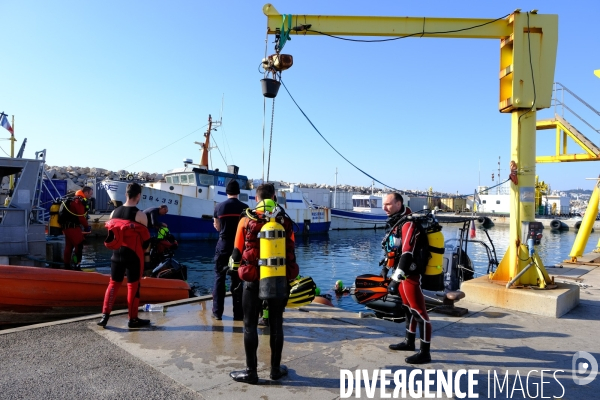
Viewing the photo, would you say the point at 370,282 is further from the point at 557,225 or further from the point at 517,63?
the point at 557,225

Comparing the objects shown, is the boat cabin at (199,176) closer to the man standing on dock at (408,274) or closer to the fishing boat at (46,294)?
the fishing boat at (46,294)

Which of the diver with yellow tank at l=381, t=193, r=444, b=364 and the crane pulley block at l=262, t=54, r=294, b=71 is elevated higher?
the crane pulley block at l=262, t=54, r=294, b=71

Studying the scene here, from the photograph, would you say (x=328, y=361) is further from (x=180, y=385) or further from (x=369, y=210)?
(x=369, y=210)

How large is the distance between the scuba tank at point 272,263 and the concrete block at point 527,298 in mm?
3989

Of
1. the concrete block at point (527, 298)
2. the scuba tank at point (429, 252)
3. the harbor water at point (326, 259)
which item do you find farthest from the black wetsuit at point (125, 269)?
the harbor water at point (326, 259)

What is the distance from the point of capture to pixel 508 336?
471 centimetres

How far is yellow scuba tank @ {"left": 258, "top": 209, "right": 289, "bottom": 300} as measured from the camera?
3277 millimetres

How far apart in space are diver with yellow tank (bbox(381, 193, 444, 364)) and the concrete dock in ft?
0.69

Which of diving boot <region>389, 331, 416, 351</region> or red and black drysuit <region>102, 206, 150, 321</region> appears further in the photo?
red and black drysuit <region>102, 206, 150, 321</region>

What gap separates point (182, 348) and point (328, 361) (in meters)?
1.47

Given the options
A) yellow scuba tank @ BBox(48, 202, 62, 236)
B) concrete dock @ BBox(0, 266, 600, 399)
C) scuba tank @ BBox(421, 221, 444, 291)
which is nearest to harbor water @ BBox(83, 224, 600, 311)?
yellow scuba tank @ BBox(48, 202, 62, 236)

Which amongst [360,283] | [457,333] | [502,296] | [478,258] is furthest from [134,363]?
[478,258]

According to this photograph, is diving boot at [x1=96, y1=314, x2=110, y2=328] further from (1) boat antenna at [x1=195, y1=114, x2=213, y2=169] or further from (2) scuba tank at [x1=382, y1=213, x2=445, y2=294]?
(1) boat antenna at [x1=195, y1=114, x2=213, y2=169]

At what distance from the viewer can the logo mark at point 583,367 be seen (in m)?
3.56
